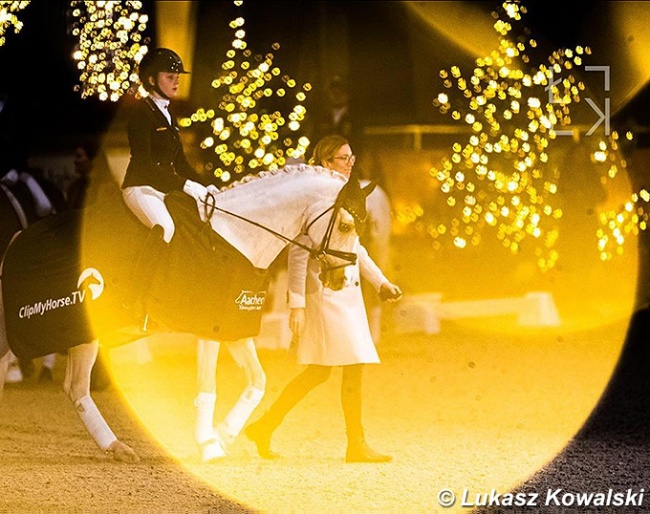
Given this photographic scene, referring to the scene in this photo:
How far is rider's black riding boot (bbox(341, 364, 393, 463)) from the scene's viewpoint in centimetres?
820

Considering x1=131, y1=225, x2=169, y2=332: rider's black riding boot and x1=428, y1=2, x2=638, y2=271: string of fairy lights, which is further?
x1=428, y1=2, x2=638, y2=271: string of fairy lights

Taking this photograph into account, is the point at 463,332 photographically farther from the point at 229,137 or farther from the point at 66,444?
the point at 66,444

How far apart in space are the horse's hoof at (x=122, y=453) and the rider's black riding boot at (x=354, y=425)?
4.23 feet

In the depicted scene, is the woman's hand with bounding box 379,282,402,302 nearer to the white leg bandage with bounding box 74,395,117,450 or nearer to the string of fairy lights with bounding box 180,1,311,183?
the white leg bandage with bounding box 74,395,117,450

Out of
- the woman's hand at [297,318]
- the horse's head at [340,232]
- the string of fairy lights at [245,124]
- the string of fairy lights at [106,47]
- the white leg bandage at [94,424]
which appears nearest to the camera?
the horse's head at [340,232]

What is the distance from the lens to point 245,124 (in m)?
14.2

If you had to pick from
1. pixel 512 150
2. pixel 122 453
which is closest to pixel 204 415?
pixel 122 453

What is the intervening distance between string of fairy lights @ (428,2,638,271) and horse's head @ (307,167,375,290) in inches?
254

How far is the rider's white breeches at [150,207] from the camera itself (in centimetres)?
774

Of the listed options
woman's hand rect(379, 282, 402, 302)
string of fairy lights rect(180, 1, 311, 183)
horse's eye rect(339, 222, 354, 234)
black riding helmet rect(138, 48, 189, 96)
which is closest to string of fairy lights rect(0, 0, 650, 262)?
string of fairy lights rect(180, 1, 311, 183)

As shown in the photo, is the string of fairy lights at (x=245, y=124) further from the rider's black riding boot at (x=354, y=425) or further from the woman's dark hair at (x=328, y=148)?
the rider's black riding boot at (x=354, y=425)

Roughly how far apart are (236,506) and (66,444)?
2428 mm

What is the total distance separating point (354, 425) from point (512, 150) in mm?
9143

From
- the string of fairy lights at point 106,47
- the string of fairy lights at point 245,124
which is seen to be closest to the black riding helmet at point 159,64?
the string of fairy lights at point 106,47
